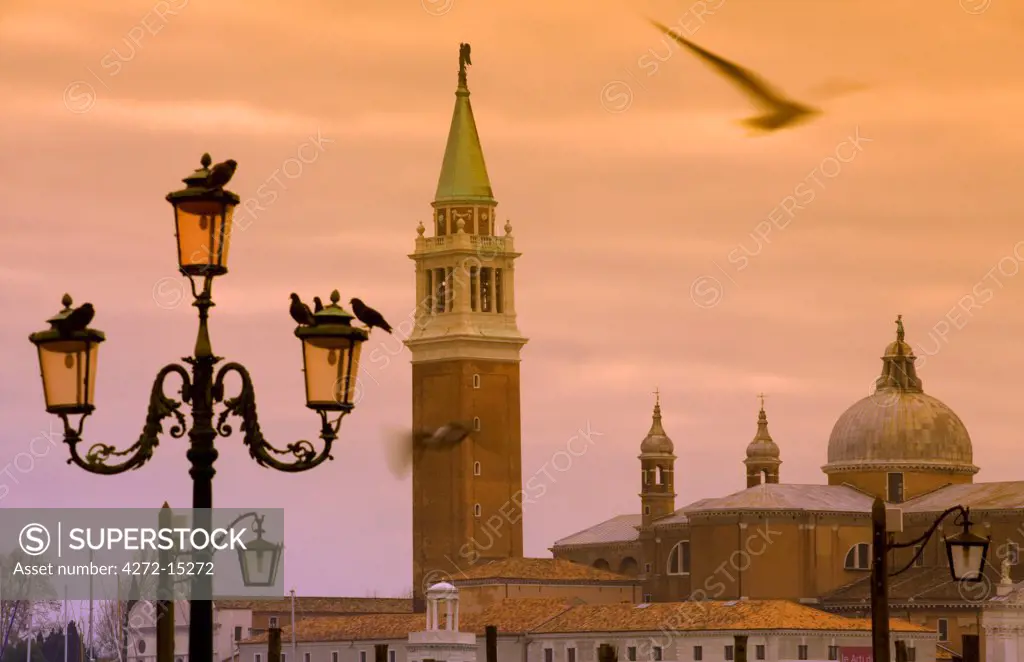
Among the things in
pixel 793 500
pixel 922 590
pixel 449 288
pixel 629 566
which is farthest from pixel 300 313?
pixel 629 566

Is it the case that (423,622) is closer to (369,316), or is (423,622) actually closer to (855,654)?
(855,654)

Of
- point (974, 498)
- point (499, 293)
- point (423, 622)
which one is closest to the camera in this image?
point (974, 498)

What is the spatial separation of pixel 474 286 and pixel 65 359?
86.9m

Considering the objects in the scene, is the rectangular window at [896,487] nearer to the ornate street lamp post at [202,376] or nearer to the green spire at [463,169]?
the green spire at [463,169]

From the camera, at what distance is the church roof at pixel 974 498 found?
9359cm

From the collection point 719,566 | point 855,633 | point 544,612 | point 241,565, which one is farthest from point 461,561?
point 241,565

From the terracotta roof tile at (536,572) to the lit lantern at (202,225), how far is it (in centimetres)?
8333

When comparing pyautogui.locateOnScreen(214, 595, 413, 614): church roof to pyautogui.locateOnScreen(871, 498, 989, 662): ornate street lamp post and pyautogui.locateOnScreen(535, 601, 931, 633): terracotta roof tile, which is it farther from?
pyautogui.locateOnScreen(871, 498, 989, 662): ornate street lamp post

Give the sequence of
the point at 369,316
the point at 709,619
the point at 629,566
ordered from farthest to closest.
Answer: the point at 629,566 → the point at 709,619 → the point at 369,316

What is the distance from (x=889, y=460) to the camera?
9750cm

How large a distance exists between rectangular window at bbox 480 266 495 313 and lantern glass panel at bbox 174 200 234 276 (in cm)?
8663

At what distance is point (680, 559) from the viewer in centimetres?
10106

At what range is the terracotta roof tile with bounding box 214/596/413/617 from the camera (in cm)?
11450

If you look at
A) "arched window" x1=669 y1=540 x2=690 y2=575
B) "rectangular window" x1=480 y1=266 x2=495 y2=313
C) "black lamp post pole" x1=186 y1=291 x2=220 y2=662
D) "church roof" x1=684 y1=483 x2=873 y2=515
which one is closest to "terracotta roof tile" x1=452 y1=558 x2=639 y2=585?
"arched window" x1=669 y1=540 x2=690 y2=575
